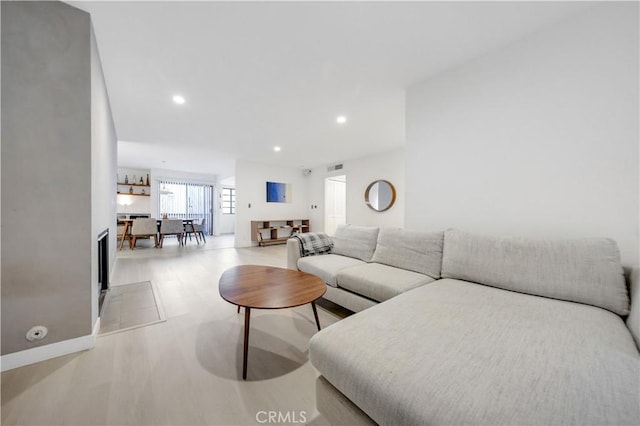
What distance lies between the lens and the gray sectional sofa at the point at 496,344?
62cm

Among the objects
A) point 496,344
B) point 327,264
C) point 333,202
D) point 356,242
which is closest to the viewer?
point 496,344

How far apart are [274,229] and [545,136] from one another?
589 centimetres

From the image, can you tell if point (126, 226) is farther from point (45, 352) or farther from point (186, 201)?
point (45, 352)

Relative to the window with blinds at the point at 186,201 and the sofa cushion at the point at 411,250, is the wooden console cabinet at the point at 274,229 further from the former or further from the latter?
the sofa cushion at the point at 411,250

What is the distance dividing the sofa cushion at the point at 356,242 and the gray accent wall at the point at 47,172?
220 cm

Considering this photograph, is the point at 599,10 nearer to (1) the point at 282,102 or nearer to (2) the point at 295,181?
(1) the point at 282,102

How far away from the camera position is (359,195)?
5.61 meters

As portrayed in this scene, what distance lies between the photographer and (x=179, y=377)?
4.26 feet

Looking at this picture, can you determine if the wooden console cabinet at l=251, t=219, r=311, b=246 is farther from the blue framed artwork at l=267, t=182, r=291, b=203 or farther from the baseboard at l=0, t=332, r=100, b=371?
the baseboard at l=0, t=332, r=100, b=371

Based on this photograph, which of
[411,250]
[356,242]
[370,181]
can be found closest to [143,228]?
[356,242]

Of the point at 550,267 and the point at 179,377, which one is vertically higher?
the point at 550,267

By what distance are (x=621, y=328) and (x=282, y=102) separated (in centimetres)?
322

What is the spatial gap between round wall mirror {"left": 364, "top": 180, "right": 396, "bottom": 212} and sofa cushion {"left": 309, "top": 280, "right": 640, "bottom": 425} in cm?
384

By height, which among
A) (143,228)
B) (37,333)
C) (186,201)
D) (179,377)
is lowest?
(179,377)
